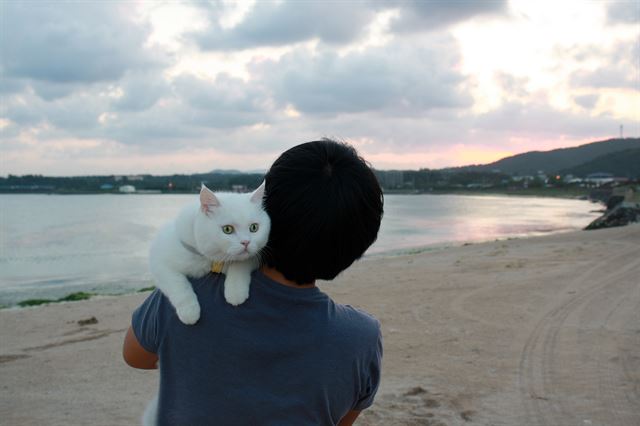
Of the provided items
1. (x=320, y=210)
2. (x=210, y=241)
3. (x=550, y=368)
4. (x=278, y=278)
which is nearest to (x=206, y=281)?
(x=210, y=241)

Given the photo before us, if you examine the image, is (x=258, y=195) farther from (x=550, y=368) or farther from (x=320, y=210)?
(x=550, y=368)

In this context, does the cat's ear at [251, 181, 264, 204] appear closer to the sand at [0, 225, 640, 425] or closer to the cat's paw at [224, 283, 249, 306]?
the cat's paw at [224, 283, 249, 306]

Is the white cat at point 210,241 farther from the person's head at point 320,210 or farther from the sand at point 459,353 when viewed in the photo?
the sand at point 459,353

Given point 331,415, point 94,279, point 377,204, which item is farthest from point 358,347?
point 94,279

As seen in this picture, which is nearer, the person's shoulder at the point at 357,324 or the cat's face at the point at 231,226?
the person's shoulder at the point at 357,324

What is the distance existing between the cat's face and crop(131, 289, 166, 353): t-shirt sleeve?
212 mm

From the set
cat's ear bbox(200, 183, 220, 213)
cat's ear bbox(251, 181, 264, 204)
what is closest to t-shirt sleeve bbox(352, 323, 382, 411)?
cat's ear bbox(251, 181, 264, 204)

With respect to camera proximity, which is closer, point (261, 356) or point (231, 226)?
point (261, 356)

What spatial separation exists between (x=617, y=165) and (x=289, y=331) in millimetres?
138417

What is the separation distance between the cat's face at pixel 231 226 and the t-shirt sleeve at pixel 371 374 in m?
0.40

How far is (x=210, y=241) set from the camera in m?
1.63

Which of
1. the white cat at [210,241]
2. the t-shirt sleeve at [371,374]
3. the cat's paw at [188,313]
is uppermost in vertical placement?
the white cat at [210,241]

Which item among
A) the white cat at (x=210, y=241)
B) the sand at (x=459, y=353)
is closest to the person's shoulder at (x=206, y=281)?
the white cat at (x=210, y=241)

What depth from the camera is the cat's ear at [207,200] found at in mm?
1635
